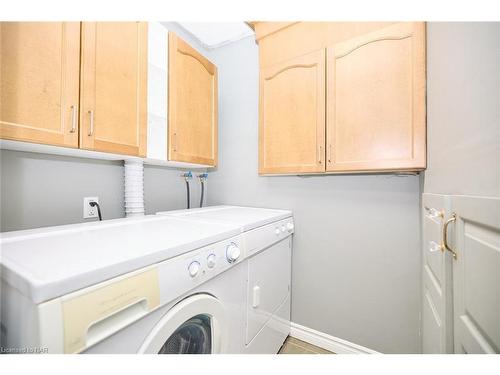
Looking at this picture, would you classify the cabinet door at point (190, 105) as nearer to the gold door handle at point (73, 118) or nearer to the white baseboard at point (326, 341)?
the gold door handle at point (73, 118)

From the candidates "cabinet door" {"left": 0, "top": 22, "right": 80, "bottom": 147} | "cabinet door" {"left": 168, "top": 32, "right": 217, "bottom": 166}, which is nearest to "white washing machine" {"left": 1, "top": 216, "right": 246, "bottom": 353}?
"cabinet door" {"left": 0, "top": 22, "right": 80, "bottom": 147}

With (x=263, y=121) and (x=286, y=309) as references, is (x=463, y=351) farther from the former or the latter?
(x=263, y=121)

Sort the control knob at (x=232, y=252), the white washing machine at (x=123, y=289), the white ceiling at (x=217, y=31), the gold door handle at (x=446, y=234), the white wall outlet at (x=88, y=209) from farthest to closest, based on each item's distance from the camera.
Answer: the white ceiling at (x=217, y=31)
the white wall outlet at (x=88, y=209)
the control knob at (x=232, y=252)
the gold door handle at (x=446, y=234)
the white washing machine at (x=123, y=289)

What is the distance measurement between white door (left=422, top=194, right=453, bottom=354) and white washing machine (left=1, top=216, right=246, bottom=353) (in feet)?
2.46

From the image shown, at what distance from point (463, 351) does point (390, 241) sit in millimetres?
797

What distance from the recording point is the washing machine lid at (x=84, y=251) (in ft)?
1.49

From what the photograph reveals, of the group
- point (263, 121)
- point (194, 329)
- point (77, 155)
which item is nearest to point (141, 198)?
point (77, 155)

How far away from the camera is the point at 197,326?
0.84 m

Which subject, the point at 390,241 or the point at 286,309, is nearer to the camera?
the point at 390,241

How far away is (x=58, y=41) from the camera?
0.89 meters

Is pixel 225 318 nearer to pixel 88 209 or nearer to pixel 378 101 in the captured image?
pixel 88 209

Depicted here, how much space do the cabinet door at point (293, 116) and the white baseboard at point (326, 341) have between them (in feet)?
3.94

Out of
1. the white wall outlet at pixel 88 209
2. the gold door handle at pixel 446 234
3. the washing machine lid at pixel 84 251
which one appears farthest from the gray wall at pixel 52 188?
the gold door handle at pixel 446 234

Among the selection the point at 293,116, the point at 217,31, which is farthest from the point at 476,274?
the point at 217,31
